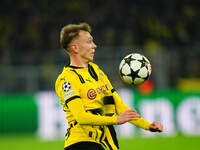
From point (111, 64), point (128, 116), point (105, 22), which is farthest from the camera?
point (105, 22)

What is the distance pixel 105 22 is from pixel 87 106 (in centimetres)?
1301

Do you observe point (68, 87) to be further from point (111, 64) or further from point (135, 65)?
point (111, 64)

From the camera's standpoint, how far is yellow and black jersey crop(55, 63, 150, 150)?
14.1 feet

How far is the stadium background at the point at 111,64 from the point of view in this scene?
481 inches

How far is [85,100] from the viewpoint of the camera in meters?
4.48

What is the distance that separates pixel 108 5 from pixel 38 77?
18.8 feet

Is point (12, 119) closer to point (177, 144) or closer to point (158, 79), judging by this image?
point (158, 79)

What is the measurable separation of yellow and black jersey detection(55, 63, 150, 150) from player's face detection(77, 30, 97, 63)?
12 cm

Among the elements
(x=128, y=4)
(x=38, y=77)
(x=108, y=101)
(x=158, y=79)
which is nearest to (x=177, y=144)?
(x=158, y=79)

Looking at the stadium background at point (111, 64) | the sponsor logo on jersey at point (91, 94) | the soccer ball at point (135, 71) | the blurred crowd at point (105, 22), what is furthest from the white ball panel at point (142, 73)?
the blurred crowd at point (105, 22)

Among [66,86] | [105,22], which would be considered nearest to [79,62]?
[66,86]

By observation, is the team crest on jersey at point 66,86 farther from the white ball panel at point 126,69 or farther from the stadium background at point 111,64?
the stadium background at point 111,64

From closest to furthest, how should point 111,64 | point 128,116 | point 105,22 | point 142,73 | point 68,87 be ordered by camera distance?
point 128,116 < point 68,87 < point 142,73 < point 111,64 < point 105,22

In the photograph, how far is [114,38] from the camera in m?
16.4
